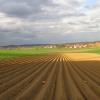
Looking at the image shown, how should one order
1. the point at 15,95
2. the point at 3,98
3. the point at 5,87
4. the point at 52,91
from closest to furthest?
the point at 3,98, the point at 15,95, the point at 52,91, the point at 5,87

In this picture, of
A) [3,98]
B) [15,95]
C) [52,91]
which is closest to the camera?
[3,98]

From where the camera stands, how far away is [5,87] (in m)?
12.5

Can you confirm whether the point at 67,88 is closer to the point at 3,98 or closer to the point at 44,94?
the point at 44,94

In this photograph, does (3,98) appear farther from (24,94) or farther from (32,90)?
(32,90)

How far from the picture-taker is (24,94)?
10.8m

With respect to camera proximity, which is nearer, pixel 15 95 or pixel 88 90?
pixel 15 95

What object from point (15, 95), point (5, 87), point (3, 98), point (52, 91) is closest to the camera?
point (3, 98)

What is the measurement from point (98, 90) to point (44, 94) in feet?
8.12

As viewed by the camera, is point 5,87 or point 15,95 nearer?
point 15,95

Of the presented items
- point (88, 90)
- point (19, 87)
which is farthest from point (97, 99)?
point (19, 87)

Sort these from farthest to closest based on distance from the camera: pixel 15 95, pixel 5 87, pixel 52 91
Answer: pixel 5 87
pixel 52 91
pixel 15 95

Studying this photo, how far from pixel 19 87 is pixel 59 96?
2.67 m

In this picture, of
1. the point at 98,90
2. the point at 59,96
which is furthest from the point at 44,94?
the point at 98,90

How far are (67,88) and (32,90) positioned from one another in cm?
162
